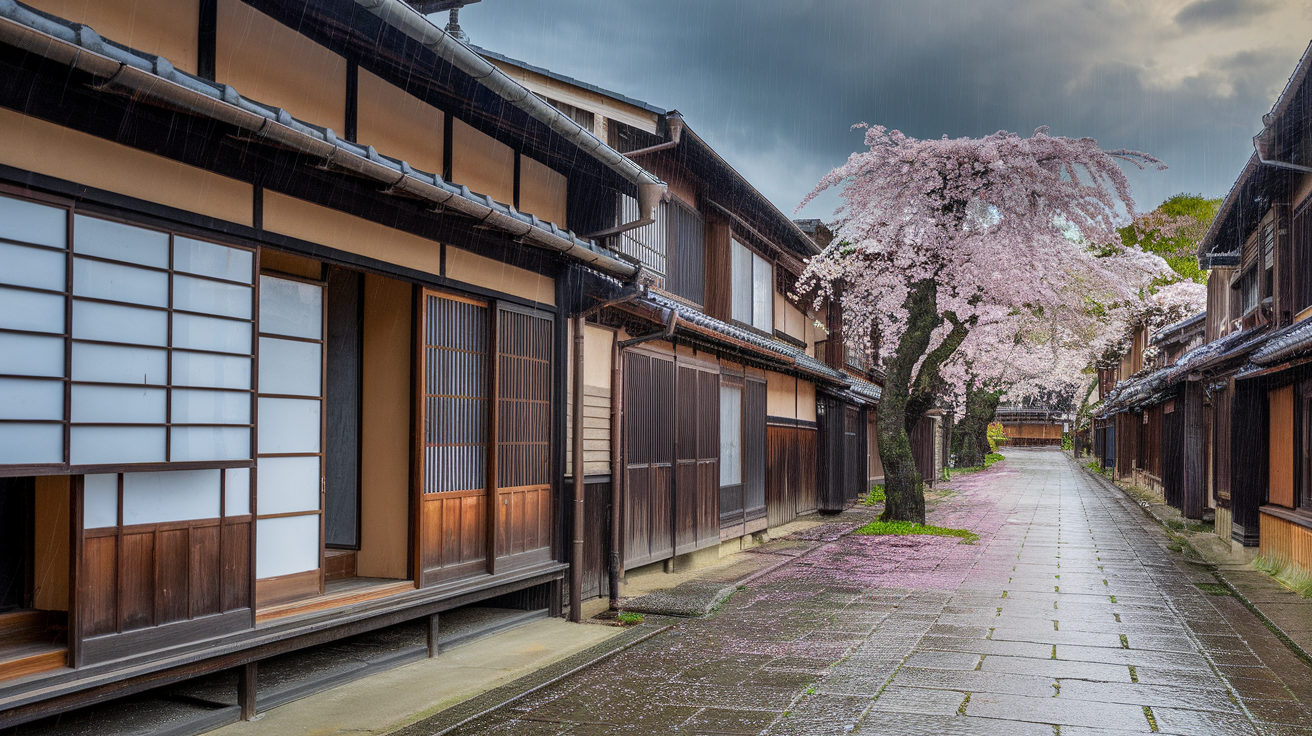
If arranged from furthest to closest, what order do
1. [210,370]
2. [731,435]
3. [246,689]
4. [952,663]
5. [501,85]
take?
[731,435]
[952,663]
[501,85]
[246,689]
[210,370]

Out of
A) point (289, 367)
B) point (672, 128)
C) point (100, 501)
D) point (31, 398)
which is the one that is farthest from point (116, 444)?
point (672, 128)

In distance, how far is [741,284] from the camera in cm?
1947

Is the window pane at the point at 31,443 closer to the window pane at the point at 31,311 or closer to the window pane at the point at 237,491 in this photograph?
the window pane at the point at 31,311

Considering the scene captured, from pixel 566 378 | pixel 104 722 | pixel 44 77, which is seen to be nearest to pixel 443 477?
pixel 566 378

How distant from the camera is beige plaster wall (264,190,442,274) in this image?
22.4 feet

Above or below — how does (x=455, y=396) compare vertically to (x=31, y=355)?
below

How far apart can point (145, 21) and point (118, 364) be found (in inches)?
86.1

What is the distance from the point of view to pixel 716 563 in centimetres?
1630

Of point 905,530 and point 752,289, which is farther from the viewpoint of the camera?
point 905,530

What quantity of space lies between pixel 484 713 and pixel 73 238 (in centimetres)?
433

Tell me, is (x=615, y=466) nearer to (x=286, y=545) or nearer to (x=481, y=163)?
(x=481, y=163)

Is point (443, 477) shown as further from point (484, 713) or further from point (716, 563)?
point (716, 563)

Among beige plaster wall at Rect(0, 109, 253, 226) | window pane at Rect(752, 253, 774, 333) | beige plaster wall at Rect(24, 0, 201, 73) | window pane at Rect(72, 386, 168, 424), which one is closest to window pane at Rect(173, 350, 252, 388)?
window pane at Rect(72, 386, 168, 424)

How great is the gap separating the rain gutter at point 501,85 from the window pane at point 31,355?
2908 millimetres
